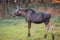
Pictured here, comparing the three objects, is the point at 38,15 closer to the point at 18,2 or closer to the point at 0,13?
the point at 0,13

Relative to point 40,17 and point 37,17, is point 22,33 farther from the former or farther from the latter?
point 40,17

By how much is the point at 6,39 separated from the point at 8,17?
8845mm

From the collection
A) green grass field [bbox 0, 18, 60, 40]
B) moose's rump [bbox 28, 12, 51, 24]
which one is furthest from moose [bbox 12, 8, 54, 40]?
green grass field [bbox 0, 18, 60, 40]

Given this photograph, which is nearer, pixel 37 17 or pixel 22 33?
pixel 37 17

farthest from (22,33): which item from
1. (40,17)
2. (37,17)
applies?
(40,17)

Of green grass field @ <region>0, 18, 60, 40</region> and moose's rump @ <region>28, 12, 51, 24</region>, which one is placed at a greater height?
moose's rump @ <region>28, 12, 51, 24</region>

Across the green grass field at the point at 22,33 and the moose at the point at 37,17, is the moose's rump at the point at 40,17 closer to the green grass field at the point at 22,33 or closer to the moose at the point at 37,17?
the moose at the point at 37,17

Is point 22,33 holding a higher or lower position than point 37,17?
lower

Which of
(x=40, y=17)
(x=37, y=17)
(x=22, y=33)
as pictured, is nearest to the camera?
(x=40, y=17)

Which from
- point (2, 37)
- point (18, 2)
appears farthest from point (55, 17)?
point (2, 37)

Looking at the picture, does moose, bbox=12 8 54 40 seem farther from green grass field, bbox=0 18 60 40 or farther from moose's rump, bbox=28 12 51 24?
green grass field, bbox=0 18 60 40

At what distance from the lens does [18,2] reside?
23.1 meters

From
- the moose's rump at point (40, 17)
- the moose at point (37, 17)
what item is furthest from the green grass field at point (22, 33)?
the moose's rump at point (40, 17)

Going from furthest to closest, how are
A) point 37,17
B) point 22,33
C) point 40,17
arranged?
point 22,33, point 37,17, point 40,17
